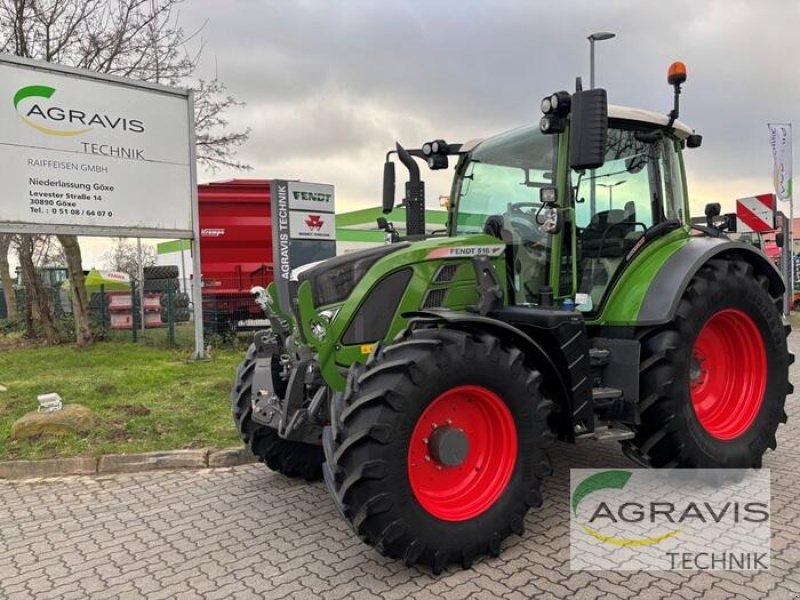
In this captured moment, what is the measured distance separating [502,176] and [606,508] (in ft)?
7.70

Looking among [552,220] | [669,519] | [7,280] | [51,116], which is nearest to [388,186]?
[552,220]

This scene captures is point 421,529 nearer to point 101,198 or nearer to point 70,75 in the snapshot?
point 101,198

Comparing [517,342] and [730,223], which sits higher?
[730,223]

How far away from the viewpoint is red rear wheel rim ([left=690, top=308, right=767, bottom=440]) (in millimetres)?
4617

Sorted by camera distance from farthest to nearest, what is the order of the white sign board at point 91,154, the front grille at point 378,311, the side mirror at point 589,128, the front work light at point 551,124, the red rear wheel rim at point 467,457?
the white sign board at point 91,154 < the front work light at point 551,124 < the front grille at point 378,311 < the side mirror at point 589,128 < the red rear wheel rim at point 467,457

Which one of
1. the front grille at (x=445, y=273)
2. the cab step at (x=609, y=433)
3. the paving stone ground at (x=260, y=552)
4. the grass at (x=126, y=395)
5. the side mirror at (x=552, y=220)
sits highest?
the side mirror at (x=552, y=220)

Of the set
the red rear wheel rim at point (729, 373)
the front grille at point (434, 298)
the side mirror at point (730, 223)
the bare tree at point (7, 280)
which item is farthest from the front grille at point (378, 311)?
the bare tree at point (7, 280)

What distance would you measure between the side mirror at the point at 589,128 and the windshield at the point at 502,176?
1.98 ft

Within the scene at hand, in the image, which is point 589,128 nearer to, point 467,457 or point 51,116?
point 467,457

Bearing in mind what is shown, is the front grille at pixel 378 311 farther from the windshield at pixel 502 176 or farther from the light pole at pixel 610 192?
the light pole at pixel 610 192

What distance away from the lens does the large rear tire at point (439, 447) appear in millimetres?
3037

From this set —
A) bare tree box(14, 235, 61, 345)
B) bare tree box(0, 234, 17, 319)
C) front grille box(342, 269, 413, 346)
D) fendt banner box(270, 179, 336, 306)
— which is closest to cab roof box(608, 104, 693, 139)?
front grille box(342, 269, 413, 346)

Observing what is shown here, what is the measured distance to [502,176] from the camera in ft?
15.2

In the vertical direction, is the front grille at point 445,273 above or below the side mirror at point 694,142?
below
